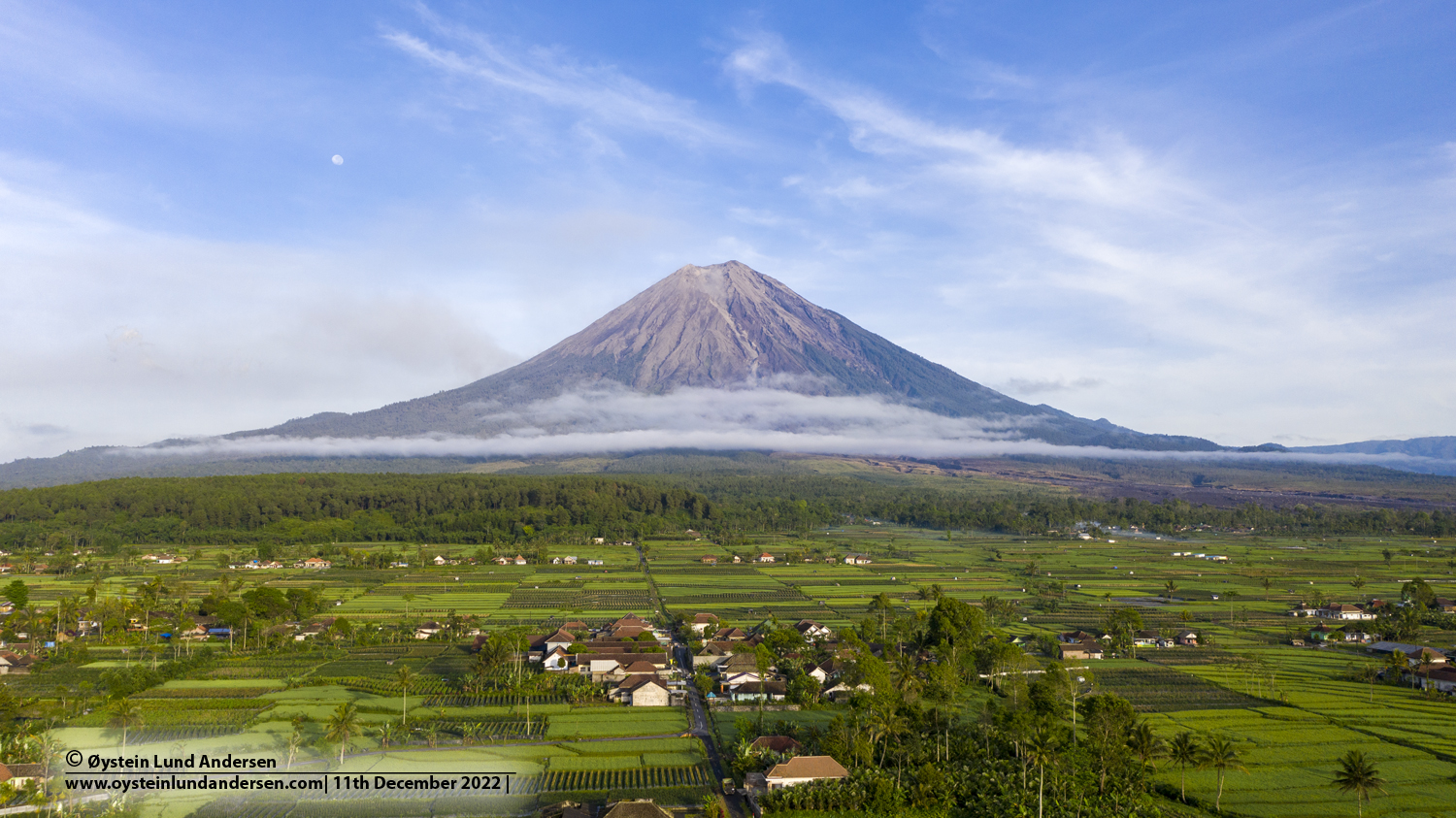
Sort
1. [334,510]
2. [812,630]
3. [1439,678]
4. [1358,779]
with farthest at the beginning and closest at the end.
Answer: [334,510], [812,630], [1439,678], [1358,779]

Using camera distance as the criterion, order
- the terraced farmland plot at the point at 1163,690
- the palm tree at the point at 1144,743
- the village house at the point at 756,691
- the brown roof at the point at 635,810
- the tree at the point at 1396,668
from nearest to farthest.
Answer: the brown roof at the point at 635,810 < the palm tree at the point at 1144,743 < the terraced farmland plot at the point at 1163,690 < the village house at the point at 756,691 < the tree at the point at 1396,668

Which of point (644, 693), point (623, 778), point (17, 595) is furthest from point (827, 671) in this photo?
point (17, 595)

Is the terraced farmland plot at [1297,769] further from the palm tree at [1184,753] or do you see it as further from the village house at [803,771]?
the village house at [803,771]

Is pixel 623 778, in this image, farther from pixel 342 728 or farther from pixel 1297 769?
pixel 1297 769

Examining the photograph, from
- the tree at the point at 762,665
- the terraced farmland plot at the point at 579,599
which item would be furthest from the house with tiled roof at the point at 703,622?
the terraced farmland plot at the point at 579,599

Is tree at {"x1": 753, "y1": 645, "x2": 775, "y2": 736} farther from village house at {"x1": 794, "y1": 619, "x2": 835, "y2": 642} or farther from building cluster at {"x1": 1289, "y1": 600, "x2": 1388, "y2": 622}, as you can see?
building cluster at {"x1": 1289, "y1": 600, "x2": 1388, "y2": 622}

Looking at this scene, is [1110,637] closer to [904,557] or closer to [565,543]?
[904,557]

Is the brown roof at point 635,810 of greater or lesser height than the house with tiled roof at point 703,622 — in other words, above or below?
above
